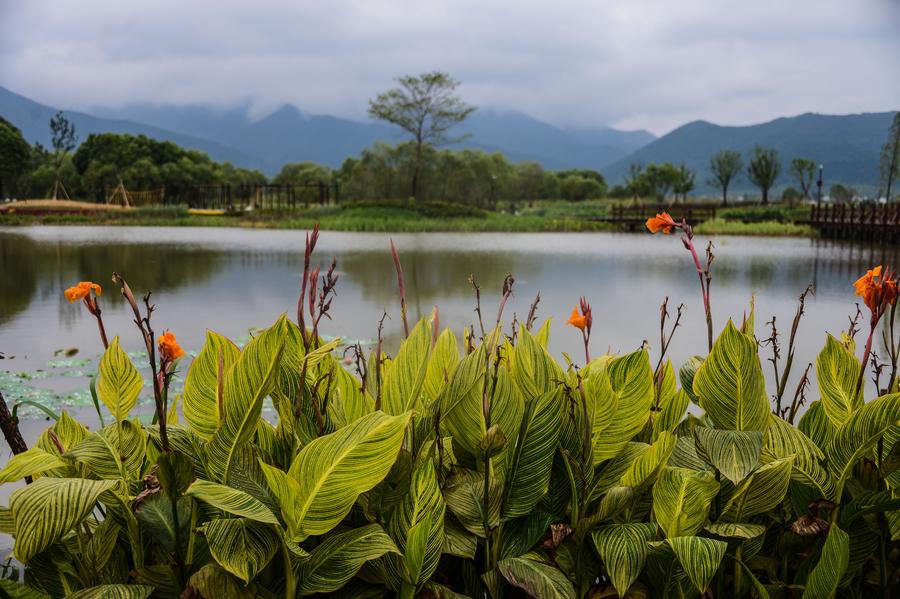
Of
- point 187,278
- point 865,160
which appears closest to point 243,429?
point 187,278

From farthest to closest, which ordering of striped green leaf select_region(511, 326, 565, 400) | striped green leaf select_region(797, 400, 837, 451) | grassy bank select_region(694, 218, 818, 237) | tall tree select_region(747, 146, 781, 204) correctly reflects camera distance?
tall tree select_region(747, 146, 781, 204) → grassy bank select_region(694, 218, 818, 237) → striped green leaf select_region(797, 400, 837, 451) → striped green leaf select_region(511, 326, 565, 400)

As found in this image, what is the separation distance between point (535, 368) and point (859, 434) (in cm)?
47

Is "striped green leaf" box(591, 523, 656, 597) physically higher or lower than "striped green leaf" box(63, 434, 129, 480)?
lower

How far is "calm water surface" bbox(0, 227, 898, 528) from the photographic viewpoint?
459cm

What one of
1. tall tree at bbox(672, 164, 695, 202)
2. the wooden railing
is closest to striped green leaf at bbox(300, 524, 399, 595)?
the wooden railing

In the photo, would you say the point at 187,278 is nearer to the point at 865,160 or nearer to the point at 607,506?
the point at 607,506

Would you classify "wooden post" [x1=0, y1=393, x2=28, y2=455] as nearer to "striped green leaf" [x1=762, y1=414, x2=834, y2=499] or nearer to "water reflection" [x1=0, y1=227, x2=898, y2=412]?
"striped green leaf" [x1=762, y1=414, x2=834, y2=499]

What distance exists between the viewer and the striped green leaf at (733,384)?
0.97 m

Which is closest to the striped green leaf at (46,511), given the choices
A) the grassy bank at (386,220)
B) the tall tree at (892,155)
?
the grassy bank at (386,220)

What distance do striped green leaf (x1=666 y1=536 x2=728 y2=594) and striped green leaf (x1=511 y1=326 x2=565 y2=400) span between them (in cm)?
29

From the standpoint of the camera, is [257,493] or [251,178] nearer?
[257,493]

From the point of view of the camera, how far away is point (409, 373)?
1023 mm

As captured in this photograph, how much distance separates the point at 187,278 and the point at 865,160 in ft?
633

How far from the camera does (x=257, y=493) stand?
0.89 m
